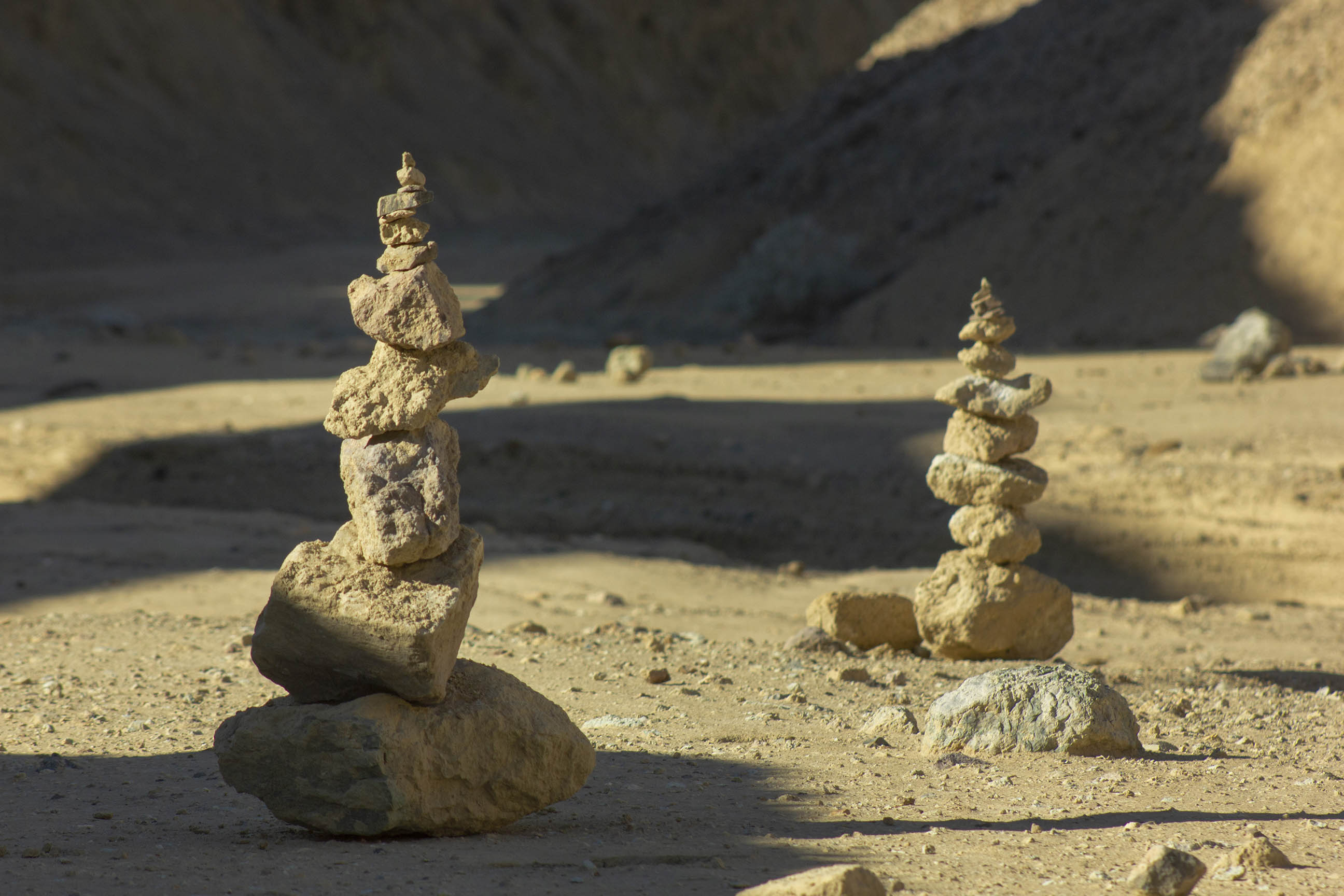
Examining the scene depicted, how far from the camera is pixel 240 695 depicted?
481cm

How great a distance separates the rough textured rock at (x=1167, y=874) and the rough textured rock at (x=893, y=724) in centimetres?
151

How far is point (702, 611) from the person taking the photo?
686 centimetres

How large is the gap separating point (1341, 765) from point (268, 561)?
18.3 ft

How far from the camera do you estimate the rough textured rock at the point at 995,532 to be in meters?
5.50

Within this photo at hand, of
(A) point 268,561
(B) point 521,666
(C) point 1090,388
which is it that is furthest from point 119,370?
Result: (B) point 521,666

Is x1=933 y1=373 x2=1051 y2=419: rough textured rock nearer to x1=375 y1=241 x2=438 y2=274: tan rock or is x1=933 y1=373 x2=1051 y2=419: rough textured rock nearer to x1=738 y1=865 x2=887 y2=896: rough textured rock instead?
x1=375 y1=241 x2=438 y2=274: tan rock

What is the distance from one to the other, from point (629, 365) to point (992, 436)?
8312 mm

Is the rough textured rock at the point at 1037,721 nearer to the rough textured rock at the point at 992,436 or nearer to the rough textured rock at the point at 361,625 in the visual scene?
the rough textured rock at the point at 992,436

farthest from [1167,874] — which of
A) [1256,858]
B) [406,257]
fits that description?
[406,257]

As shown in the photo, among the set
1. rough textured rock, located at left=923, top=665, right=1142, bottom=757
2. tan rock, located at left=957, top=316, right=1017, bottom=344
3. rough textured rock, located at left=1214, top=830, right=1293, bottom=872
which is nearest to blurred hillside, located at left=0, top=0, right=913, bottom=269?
tan rock, located at left=957, top=316, right=1017, bottom=344

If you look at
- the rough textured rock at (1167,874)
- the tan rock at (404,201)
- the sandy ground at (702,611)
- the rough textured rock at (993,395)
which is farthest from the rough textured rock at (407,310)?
the rough textured rock at (993,395)

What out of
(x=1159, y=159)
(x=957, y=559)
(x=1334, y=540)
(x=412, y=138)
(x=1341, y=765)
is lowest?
(x=1341, y=765)

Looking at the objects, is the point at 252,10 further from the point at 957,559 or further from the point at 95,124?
the point at 957,559

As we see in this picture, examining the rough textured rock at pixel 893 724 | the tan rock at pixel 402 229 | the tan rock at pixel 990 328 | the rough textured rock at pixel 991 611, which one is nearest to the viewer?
the tan rock at pixel 402 229
